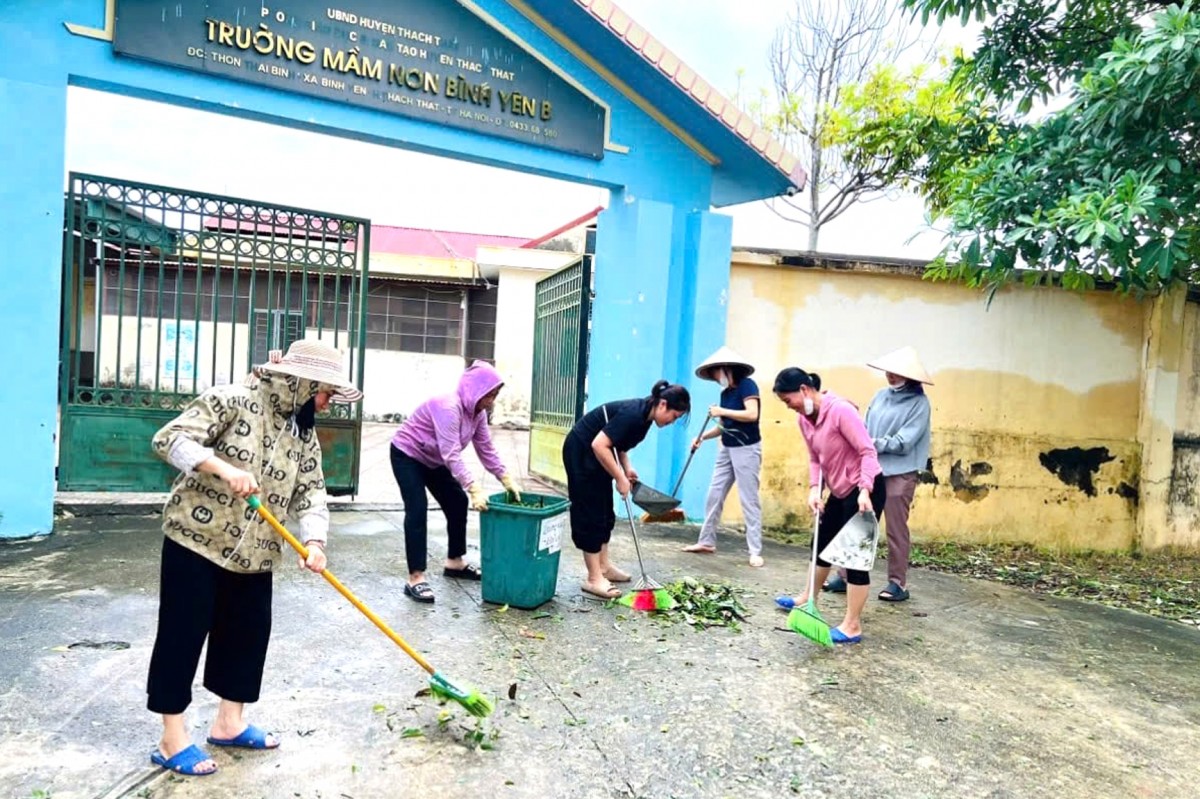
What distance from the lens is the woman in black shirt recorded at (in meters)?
4.74

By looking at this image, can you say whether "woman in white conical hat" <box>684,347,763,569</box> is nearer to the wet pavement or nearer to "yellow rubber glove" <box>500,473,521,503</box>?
the wet pavement

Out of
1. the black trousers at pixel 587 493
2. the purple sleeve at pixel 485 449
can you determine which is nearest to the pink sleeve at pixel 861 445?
the black trousers at pixel 587 493

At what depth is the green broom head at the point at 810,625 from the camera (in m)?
4.41

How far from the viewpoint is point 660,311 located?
24.9 ft

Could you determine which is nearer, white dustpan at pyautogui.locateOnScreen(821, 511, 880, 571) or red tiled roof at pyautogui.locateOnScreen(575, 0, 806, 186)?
white dustpan at pyautogui.locateOnScreen(821, 511, 880, 571)

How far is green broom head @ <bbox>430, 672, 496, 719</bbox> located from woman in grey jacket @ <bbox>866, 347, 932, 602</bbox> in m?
3.32

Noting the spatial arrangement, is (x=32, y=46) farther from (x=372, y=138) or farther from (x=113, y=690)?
(x=113, y=690)

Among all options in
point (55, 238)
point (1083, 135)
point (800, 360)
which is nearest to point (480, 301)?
point (800, 360)

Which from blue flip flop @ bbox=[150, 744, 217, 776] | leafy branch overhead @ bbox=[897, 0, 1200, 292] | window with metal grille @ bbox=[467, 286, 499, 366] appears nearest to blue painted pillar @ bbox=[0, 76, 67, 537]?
blue flip flop @ bbox=[150, 744, 217, 776]

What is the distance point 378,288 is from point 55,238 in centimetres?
1171

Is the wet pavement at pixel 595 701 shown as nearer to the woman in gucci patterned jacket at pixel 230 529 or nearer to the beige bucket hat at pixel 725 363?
the woman in gucci patterned jacket at pixel 230 529

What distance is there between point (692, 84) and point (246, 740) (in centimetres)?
597

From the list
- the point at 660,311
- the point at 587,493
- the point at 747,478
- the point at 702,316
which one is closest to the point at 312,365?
the point at 587,493

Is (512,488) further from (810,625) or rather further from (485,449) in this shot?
(810,625)
